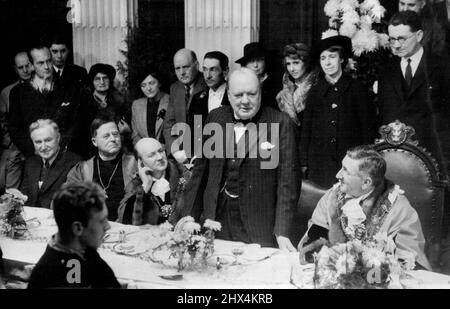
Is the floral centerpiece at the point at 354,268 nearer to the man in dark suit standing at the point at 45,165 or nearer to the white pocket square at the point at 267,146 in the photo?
the white pocket square at the point at 267,146

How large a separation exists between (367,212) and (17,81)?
2209 mm

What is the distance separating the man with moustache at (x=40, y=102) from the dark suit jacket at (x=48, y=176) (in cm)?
9

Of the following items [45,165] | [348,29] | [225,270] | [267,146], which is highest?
[348,29]

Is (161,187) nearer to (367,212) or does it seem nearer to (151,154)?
(151,154)

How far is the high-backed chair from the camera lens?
298 centimetres

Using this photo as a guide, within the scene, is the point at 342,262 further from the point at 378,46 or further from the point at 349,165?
the point at 378,46

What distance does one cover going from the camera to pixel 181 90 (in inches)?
142

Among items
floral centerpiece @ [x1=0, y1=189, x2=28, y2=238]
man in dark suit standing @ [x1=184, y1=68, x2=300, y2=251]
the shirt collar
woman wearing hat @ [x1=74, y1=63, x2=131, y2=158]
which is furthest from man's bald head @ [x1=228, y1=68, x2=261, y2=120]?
floral centerpiece @ [x1=0, y1=189, x2=28, y2=238]

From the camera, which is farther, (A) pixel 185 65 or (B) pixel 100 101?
(B) pixel 100 101

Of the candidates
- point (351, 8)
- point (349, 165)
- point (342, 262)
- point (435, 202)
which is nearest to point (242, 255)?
point (342, 262)

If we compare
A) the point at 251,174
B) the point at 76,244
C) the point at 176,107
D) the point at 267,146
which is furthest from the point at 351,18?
the point at 76,244

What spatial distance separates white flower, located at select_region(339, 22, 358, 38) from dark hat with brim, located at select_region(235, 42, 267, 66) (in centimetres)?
44

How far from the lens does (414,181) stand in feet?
9.82

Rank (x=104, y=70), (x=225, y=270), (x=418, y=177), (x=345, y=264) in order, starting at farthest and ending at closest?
(x=104, y=70)
(x=418, y=177)
(x=225, y=270)
(x=345, y=264)
